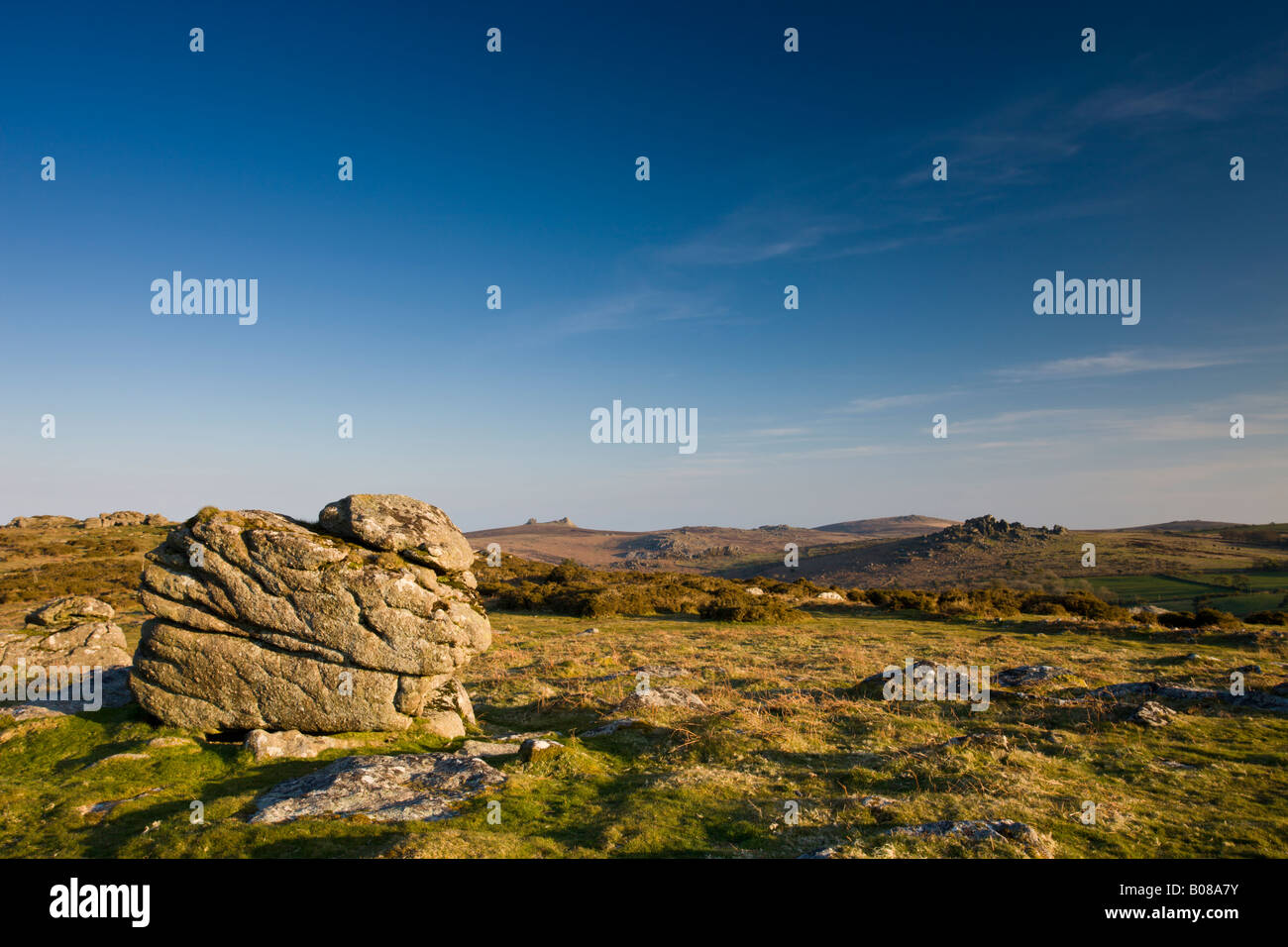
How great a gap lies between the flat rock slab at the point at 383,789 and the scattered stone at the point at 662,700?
614 cm

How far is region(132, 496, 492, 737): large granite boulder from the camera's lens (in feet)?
47.5

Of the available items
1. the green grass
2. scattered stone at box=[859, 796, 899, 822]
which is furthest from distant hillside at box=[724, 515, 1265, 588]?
scattered stone at box=[859, 796, 899, 822]

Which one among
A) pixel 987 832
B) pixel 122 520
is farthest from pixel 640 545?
pixel 987 832

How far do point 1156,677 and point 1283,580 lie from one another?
176ft

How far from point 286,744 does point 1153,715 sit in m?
20.6

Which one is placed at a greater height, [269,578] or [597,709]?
[269,578]

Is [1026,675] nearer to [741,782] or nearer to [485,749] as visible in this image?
[741,782]

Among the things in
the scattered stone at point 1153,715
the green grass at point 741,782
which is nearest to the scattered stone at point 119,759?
the green grass at point 741,782

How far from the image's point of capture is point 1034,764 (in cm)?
1265

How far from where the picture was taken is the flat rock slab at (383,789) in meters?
9.90

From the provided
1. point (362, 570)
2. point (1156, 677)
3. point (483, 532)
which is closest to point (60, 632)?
point (362, 570)

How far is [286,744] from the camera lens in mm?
13633
